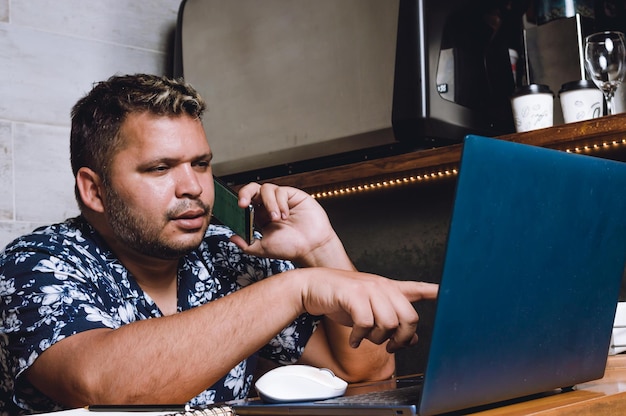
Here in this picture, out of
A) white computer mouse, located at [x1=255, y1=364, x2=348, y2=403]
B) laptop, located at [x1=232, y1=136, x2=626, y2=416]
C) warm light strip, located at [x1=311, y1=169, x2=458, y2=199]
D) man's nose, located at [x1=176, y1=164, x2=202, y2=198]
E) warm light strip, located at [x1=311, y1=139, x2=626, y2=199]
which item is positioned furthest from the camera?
warm light strip, located at [x1=311, y1=169, x2=458, y2=199]

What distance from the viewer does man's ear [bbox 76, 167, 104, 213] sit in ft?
4.97

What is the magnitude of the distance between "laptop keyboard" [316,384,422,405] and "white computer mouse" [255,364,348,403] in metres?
0.01

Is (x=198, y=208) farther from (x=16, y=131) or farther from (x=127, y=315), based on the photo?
(x=16, y=131)

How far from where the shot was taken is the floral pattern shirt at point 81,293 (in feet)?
3.88

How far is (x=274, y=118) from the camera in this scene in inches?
74.1

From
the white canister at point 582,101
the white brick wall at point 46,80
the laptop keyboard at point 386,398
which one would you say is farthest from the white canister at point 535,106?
the white brick wall at point 46,80

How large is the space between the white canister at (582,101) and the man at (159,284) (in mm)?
499

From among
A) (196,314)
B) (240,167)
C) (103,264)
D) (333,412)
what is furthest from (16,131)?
(333,412)

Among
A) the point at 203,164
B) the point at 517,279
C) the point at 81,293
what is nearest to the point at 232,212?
the point at 203,164

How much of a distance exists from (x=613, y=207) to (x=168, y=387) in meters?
0.58

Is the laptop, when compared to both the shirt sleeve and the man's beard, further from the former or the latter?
the man's beard

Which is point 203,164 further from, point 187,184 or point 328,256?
point 328,256

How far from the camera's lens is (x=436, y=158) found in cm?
163

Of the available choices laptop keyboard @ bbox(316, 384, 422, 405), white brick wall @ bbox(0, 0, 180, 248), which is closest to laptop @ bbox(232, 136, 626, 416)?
laptop keyboard @ bbox(316, 384, 422, 405)
